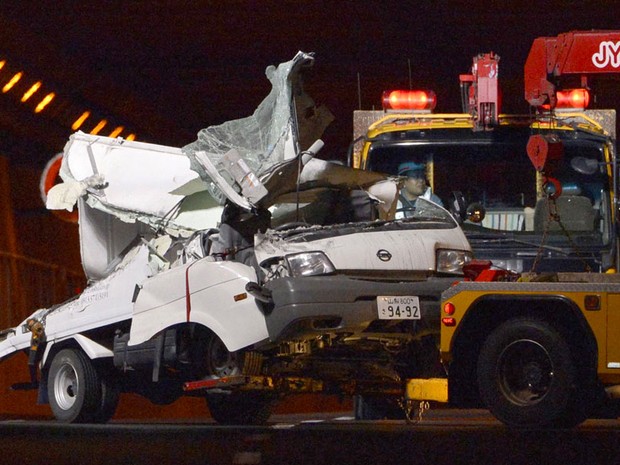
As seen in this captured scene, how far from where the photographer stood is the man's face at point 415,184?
15073mm

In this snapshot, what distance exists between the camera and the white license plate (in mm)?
11969

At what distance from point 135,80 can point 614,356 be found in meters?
18.7

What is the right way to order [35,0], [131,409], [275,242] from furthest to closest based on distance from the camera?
[35,0] < [131,409] < [275,242]

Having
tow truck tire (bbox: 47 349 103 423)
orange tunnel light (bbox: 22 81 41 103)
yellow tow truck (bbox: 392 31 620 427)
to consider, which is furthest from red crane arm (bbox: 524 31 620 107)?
orange tunnel light (bbox: 22 81 41 103)

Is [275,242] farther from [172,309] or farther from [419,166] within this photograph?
[419,166]

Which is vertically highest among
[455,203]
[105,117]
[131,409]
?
[105,117]

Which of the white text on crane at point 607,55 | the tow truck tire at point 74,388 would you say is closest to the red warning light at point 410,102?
the white text on crane at point 607,55

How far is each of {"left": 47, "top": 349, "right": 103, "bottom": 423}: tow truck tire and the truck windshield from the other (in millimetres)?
3289

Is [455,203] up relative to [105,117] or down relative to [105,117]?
down

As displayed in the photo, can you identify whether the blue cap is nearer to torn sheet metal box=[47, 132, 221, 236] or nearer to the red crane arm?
the red crane arm

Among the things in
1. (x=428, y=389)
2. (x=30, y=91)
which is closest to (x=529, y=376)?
(x=428, y=389)

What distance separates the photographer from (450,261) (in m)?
12.7

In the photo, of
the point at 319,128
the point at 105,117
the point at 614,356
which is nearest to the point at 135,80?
the point at 105,117

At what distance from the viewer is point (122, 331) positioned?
1438 cm
